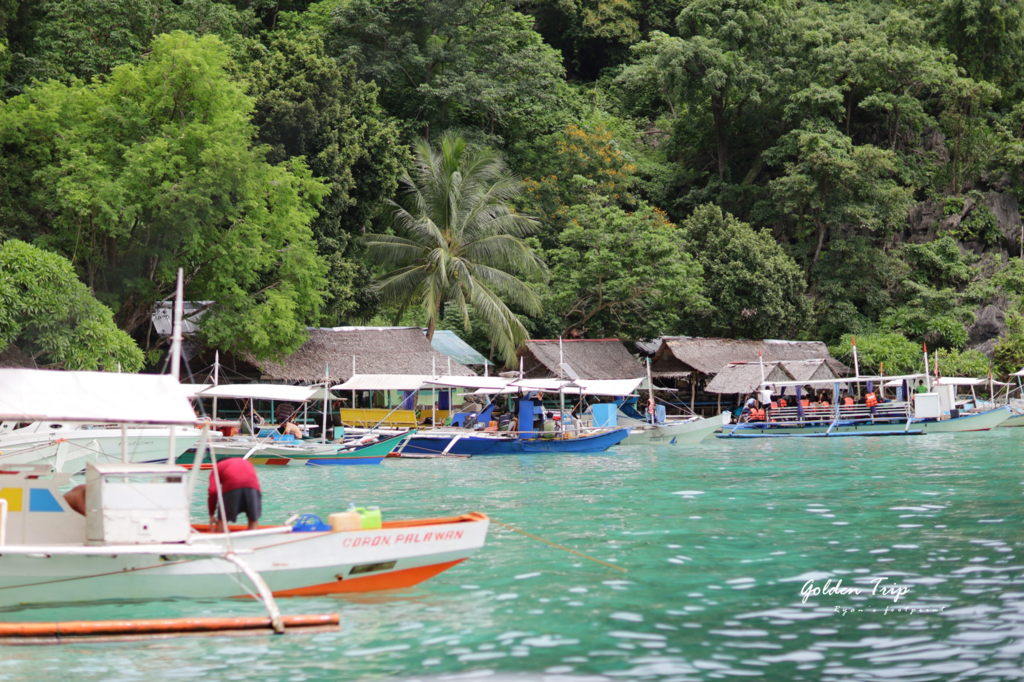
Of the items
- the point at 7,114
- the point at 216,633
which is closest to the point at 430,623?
the point at 216,633

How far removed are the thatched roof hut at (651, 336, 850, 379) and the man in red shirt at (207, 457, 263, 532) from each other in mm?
30499

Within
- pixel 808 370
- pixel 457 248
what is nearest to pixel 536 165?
pixel 457 248

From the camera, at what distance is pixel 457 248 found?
131 ft

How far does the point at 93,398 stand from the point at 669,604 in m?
6.26

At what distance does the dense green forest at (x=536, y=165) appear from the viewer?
30328mm

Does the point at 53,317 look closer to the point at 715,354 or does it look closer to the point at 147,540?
the point at 147,540

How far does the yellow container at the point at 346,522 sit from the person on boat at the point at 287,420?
62.0 feet

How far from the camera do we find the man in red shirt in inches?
426

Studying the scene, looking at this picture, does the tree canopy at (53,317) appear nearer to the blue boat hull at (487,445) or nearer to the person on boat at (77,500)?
the blue boat hull at (487,445)

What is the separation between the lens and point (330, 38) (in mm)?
43906

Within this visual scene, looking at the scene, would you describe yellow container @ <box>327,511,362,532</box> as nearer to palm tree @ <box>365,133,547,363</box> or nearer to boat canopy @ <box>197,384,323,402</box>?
boat canopy @ <box>197,384,323,402</box>

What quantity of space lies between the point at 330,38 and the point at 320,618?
39056mm

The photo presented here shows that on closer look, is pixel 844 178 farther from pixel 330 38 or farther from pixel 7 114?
pixel 7 114

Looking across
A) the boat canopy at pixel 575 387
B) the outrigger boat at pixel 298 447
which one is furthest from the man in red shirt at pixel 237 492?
the boat canopy at pixel 575 387
